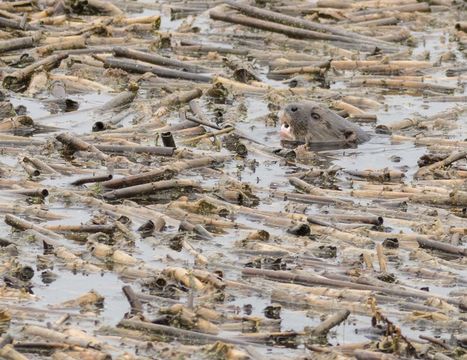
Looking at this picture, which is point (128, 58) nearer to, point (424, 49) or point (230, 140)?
point (230, 140)

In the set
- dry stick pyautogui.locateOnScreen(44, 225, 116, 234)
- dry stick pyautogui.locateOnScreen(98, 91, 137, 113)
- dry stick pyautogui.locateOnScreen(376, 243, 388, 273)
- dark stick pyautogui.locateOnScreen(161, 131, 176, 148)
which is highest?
dry stick pyautogui.locateOnScreen(376, 243, 388, 273)

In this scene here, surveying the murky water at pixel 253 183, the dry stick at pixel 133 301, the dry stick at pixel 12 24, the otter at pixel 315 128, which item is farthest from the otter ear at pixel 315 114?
the dry stick at pixel 133 301

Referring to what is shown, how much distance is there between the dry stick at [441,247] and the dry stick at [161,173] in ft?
8.03

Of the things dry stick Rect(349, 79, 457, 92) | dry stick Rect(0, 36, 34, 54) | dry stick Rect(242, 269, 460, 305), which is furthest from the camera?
dry stick Rect(0, 36, 34, 54)

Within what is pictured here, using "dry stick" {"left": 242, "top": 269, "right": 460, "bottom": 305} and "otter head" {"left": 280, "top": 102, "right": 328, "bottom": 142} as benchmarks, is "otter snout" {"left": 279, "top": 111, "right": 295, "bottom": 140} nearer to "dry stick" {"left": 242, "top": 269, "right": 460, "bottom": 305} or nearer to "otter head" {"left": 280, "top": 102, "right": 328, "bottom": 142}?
"otter head" {"left": 280, "top": 102, "right": 328, "bottom": 142}

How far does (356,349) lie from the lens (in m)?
8.12

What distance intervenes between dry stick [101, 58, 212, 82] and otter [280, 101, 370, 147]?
181cm

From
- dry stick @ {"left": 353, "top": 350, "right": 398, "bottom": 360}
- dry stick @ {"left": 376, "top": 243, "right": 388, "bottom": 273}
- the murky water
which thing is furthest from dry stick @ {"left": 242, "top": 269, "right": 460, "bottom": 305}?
dry stick @ {"left": 353, "top": 350, "right": 398, "bottom": 360}

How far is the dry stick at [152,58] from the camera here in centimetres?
1606

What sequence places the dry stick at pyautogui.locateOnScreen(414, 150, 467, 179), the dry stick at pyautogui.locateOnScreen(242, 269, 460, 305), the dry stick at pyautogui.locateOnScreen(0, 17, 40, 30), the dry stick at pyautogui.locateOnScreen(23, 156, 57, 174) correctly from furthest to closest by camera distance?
1. the dry stick at pyautogui.locateOnScreen(0, 17, 40, 30)
2. the dry stick at pyautogui.locateOnScreen(414, 150, 467, 179)
3. the dry stick at pyautogui.locateOnScreen(23, 156, 57, 174)
4. the dry stick at pyautogui.locateOnScreen(242, 269, 460, 305)

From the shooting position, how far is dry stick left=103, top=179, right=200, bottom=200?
1125 centimetres

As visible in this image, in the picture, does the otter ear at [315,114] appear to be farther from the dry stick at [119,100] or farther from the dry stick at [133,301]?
the dry stick at [133,301]

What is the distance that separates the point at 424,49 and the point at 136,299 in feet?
34.5

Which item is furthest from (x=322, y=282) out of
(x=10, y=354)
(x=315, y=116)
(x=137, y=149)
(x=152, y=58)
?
(x=152, y=58)
